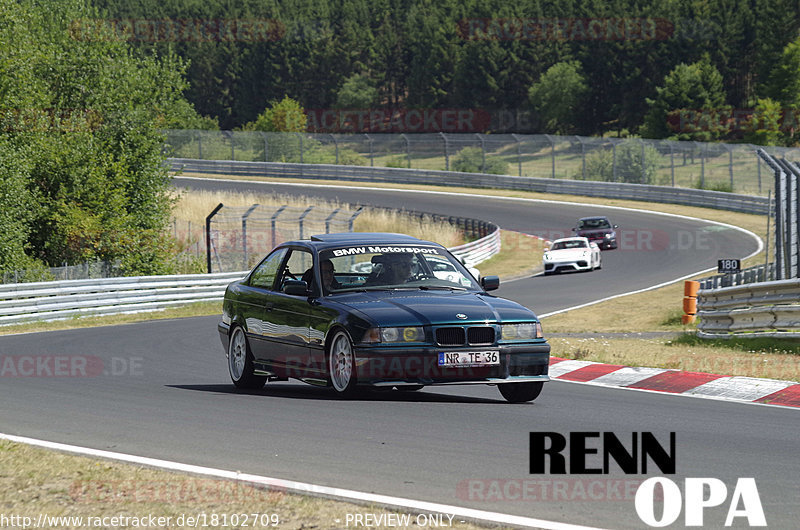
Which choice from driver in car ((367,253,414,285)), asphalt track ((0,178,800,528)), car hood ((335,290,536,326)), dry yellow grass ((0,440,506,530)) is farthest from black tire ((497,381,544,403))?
dry yellow grass ((0,440,506,530))

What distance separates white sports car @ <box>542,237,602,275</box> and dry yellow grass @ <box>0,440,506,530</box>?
29.0m

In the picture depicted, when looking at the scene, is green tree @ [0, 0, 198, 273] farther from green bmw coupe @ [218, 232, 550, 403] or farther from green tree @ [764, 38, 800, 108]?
green tree @ [764, 38, 800, 108]

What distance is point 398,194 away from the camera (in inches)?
2463

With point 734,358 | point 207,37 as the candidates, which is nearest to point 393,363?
point 734,358

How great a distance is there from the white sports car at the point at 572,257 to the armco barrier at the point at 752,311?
16806 millimetres

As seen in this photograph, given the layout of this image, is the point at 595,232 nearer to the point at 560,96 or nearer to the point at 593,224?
the point at 593,224

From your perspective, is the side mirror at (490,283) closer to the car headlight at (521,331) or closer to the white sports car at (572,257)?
the car headlight at (521,331)

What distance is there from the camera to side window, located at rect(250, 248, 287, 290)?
11.3 m

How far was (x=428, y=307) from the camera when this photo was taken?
954cm

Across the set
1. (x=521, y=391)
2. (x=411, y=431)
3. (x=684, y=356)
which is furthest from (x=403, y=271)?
(x=684, y=356)

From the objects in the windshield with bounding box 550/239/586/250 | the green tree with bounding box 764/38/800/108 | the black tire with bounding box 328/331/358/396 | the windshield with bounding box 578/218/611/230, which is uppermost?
the green tree with bounding box 764/38/800/108

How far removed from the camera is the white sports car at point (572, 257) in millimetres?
35156

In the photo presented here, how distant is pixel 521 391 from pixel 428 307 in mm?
1215

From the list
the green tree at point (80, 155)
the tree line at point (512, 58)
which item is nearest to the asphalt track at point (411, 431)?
the green tree at point (80, 155)
